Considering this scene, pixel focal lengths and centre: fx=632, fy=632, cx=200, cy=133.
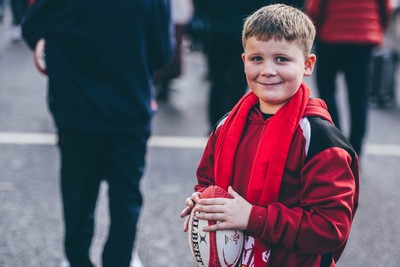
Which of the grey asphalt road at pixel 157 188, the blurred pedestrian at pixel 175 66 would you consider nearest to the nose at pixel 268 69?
the grey asphalt road at pixel 157 188

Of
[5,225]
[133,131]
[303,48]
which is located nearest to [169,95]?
[5,225]

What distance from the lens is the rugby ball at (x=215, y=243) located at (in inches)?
79.6

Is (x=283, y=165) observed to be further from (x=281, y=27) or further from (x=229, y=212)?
(x=281, y=27)

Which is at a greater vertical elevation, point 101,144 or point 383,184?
point 101,144

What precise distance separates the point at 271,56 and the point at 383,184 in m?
3.38

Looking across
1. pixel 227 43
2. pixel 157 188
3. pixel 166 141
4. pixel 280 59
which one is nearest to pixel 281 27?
pixel 280 59

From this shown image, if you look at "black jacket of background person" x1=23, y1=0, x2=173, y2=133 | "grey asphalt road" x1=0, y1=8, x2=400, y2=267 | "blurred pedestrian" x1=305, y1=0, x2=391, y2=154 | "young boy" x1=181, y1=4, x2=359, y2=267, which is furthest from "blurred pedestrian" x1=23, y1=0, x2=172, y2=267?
"blurred pedestrian" x1=305, y1=0, x2=391, y2=154

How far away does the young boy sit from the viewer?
1939mm

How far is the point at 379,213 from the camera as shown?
447 centimetres

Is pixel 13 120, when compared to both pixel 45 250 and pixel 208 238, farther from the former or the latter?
pixel 208 238

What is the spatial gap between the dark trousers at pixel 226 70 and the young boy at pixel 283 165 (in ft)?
9.62

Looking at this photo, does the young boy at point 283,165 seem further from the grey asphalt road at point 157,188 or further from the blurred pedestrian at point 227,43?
the blurred pedestrian at point 227,43

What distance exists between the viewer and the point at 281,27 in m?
1.97

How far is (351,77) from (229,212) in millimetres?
3433
